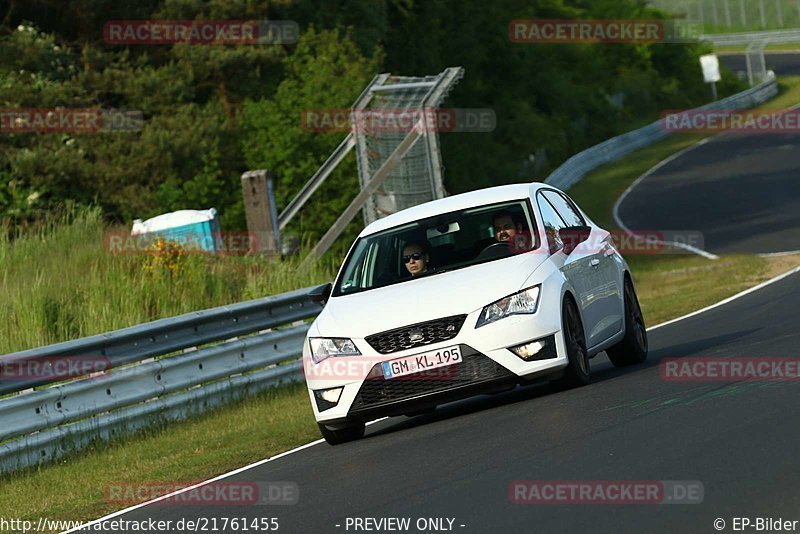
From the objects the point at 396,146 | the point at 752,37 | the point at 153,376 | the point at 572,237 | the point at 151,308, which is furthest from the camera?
the point at 752,37

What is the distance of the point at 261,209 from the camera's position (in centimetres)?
2128

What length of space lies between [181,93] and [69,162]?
16.8 feet

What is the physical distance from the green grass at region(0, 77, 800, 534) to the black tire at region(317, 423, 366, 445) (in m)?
0.45

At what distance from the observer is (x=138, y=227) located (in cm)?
2300

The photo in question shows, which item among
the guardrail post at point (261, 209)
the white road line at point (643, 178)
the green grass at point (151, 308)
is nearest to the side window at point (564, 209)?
the green grass at point (151, 308)

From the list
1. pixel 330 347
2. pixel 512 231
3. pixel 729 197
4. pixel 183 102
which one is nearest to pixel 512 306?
pixel 512 231

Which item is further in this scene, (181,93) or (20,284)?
(181,93)

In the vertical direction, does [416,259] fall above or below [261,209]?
above

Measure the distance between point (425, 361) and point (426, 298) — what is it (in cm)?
50

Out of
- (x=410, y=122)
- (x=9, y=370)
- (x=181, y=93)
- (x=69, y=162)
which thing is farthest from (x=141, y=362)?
(x=181, y=93)

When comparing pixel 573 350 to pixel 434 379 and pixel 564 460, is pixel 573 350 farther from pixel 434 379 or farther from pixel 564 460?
pixel 564 460

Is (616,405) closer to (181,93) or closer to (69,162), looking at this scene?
(69,162)

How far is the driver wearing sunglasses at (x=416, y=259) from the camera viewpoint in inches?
471

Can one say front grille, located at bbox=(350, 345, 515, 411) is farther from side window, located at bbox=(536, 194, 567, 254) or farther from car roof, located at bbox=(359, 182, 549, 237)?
car roof, located at bbox=(359, 182, 549, 237)
